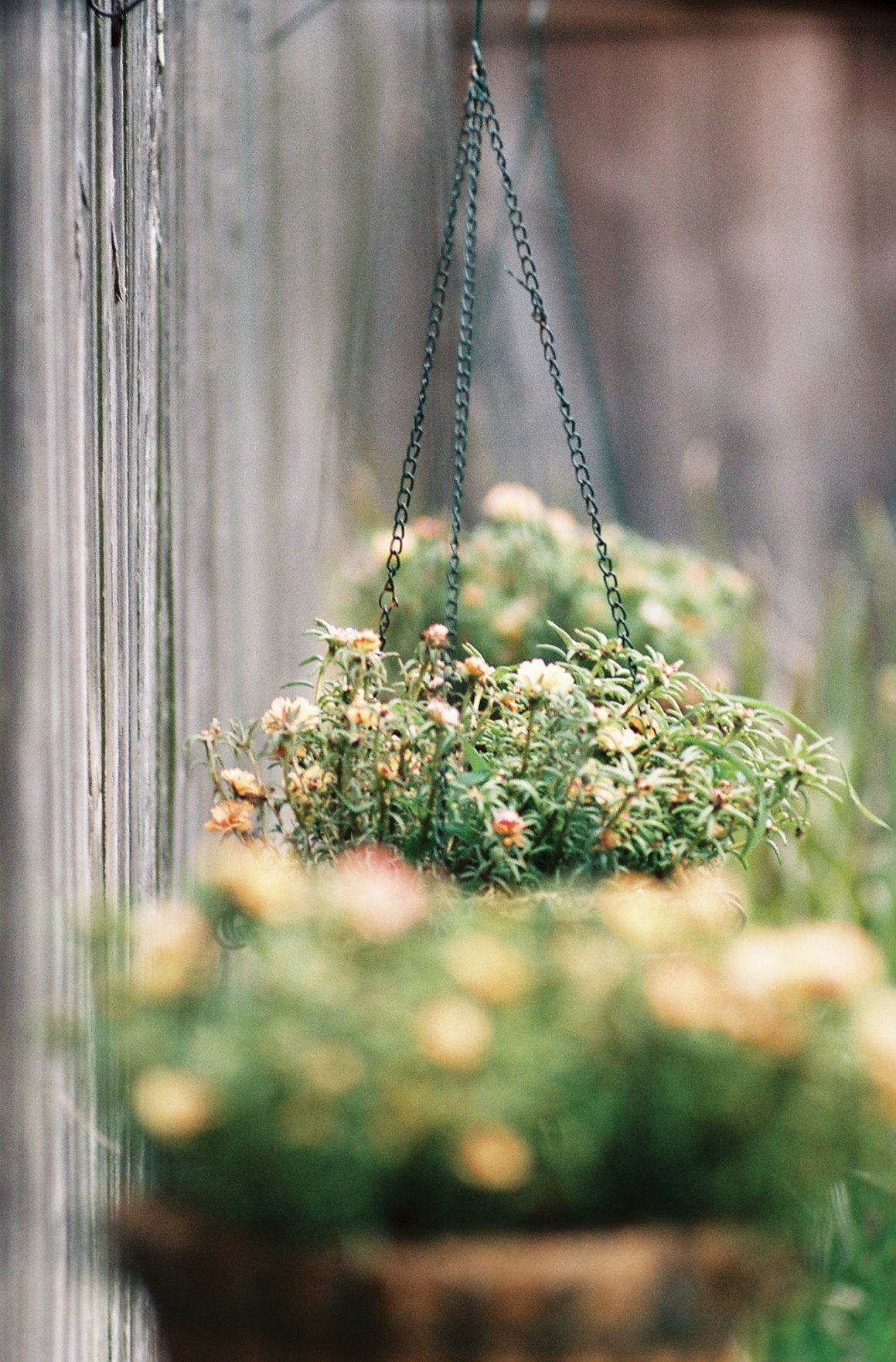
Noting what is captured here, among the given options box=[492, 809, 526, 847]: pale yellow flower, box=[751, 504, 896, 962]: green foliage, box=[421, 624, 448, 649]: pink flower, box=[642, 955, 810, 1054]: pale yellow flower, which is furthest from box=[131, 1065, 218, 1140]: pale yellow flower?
box=[751, 504, 896, 962]: green foliage

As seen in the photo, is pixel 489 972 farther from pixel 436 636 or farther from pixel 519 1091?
pixel 436 636

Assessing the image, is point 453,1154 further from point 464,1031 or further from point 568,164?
point 568,164

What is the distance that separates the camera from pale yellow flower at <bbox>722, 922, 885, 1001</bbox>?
1.83ft

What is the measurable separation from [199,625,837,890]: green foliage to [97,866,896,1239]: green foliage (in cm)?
33

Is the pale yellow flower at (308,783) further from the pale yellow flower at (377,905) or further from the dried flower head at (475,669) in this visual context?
the pale yellow flower at (377,905)

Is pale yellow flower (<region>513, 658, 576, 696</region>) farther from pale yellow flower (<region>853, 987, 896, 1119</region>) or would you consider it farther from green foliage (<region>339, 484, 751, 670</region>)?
green foliage (<region>339, 484, 751, 670</region>)

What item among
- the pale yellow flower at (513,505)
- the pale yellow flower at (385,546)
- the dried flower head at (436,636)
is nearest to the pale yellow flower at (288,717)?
the dried flower head at (436,636)

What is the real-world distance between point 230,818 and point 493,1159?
1.52 feet

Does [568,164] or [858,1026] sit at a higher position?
[568,164]

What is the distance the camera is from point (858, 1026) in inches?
22.4

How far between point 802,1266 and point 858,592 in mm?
2140

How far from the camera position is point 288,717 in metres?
0.99

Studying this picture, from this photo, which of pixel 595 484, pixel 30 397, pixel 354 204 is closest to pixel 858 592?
pixel 595 484

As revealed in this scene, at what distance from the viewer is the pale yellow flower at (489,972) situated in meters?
0.58
